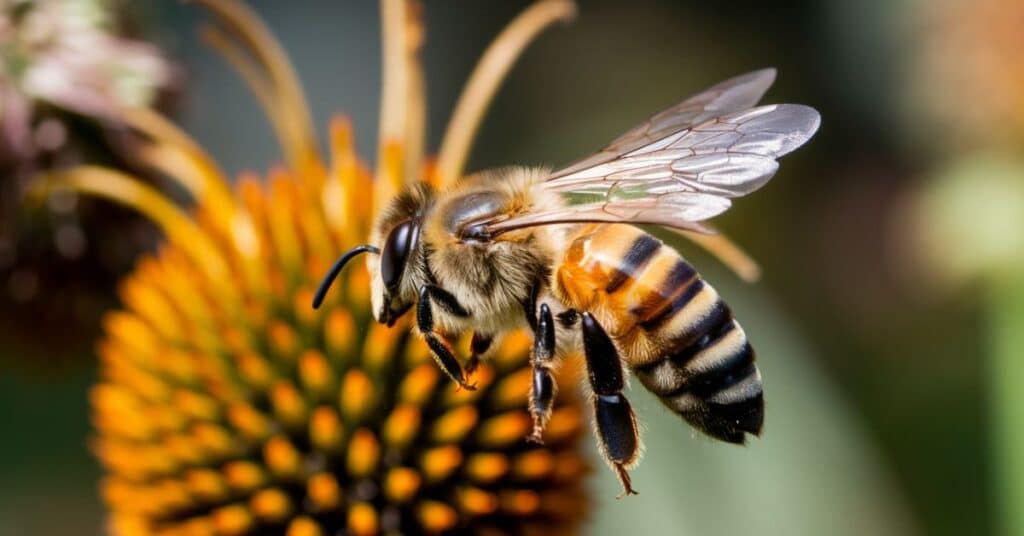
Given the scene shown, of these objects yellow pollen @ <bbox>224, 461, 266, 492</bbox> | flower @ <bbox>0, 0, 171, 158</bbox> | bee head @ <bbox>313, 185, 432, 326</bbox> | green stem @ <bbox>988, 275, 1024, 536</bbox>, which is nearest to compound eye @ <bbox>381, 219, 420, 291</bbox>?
bee head @ <bbox>313, 185, 432, 326</bbox>

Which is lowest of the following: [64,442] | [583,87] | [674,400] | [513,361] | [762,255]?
[674,400]

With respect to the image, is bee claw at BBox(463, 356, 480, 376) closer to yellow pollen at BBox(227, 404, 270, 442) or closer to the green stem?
yellow pollen at BBox(227, 404, 270, 442)

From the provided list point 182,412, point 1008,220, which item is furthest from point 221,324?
point 1008,220

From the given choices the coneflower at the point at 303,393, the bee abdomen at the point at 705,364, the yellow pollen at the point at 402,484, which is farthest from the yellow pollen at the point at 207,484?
the bee abdomen at the point at 705,364

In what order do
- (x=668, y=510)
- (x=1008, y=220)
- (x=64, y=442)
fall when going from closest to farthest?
(x=64, y=442) < (x=668, y=510) < (x=1008, y=220)

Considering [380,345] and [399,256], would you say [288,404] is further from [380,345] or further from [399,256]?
[399,256]

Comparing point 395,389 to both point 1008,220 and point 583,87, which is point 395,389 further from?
point 583,87
